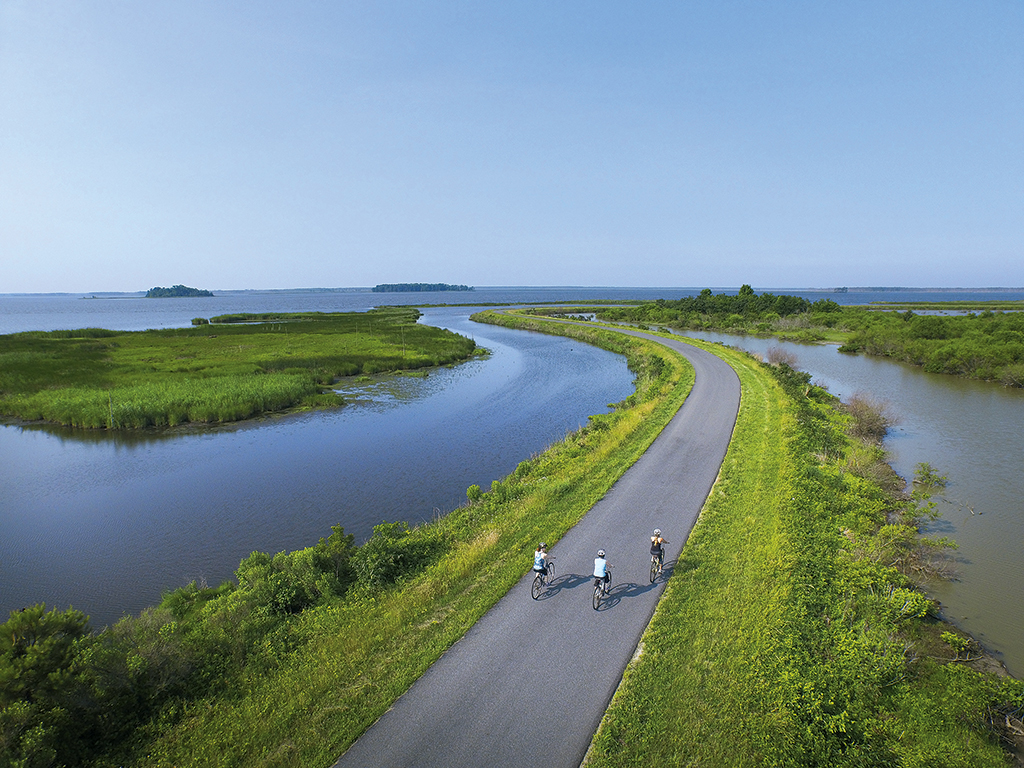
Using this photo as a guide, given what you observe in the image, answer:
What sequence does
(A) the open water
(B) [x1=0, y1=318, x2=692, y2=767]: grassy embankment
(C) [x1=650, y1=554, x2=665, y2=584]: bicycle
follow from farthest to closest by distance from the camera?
(A) the open water, (C) [x1=650, y1=554, x2=665, y2=584]: bicycle, (B) [x1=0, y1=318, x2=692, y2=767]: grassy embankment

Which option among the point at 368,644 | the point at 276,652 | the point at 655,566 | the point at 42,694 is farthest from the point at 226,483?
the point at 655,566

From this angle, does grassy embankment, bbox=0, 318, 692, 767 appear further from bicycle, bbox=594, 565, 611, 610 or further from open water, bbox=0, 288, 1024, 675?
open water, bbox=0, 288, 1024, 675

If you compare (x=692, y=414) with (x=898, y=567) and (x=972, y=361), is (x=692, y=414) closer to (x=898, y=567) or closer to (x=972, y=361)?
(x=898, y=567)

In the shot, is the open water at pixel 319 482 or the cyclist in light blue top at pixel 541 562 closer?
the cyclist in light blue top at pixel 541 562

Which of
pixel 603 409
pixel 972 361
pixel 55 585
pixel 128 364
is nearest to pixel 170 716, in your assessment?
pixel 55 585

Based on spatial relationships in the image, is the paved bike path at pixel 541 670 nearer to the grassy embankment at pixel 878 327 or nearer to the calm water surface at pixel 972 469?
the calm water surface at pixel 972 469

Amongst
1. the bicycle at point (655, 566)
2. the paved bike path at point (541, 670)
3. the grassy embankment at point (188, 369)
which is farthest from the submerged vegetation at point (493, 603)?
the grassy embankment at point (188, 369)

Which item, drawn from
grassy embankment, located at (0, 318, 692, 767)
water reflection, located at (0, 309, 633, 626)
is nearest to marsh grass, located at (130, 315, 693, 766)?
grassy embankment, located at (0, 318, 692, 767)
